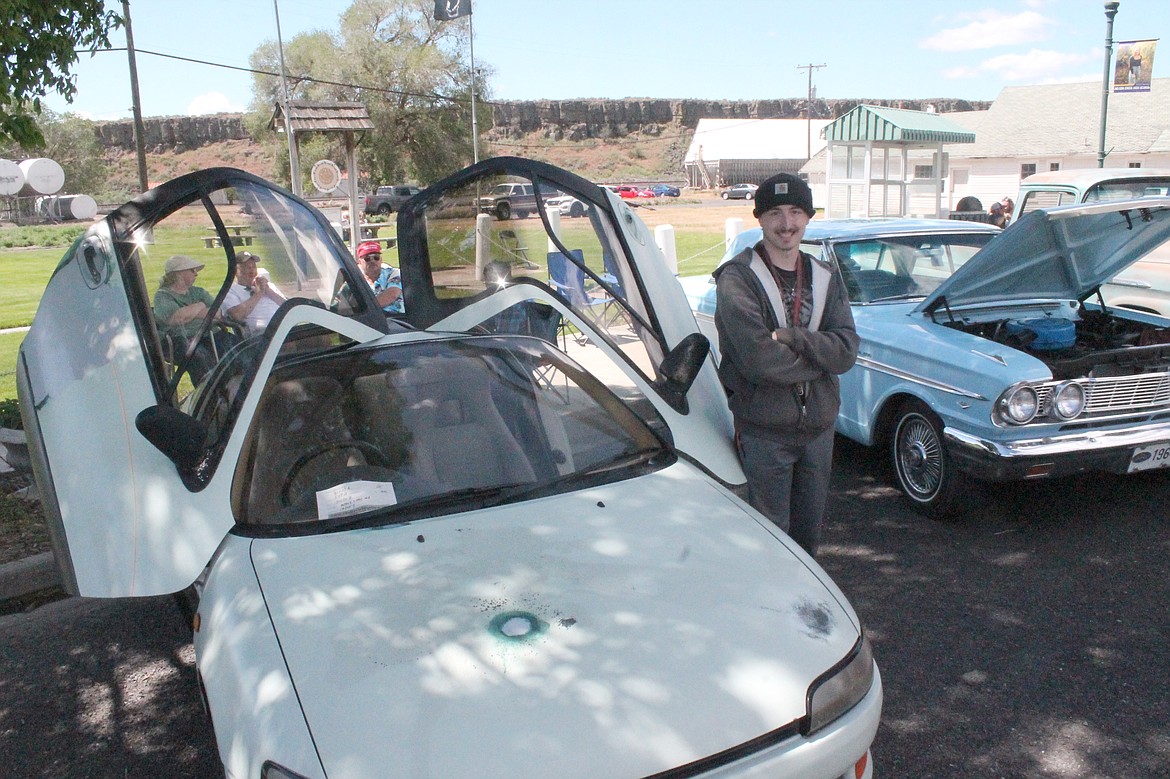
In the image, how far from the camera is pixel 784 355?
3.49 metres

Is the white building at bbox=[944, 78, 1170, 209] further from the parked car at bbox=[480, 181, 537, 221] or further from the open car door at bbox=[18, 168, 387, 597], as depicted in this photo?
the open car door at bbox=[18, 168, 387, 597]

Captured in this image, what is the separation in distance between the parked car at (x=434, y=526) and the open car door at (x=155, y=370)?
0.01 meters

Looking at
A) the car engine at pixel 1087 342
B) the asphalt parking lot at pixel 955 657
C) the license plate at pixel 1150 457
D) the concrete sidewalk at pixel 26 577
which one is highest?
the car engine at pixel 1087 342

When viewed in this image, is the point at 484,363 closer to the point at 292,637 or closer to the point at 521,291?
the point at 521,291

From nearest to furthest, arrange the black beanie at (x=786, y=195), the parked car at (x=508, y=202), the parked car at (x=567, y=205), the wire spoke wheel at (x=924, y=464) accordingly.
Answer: the black beanie at (x=786, y=195), the parked car at (x=567, y=205), the parked car at (x=508, y=202), the wire spoke wheel at (x=924, y=464)

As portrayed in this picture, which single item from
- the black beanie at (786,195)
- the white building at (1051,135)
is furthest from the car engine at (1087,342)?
the white building at (1051,135)

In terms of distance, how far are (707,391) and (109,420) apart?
2310mm

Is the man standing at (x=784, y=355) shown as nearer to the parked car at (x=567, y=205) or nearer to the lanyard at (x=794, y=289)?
the lanyard at (x=794, y=289)

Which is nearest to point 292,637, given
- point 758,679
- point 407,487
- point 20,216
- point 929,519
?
point 407,487

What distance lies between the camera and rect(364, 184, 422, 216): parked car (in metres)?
41.4

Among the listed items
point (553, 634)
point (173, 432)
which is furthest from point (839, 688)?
point (173, 432)

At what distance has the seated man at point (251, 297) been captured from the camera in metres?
3.96

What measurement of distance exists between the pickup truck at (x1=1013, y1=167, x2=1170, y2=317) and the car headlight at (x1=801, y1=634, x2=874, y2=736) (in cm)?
668

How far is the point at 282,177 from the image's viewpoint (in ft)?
144
